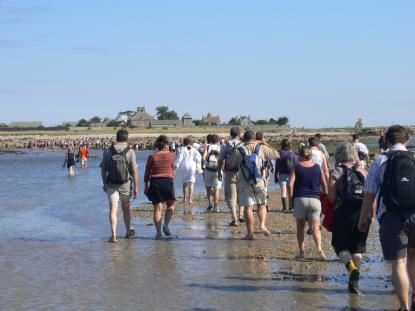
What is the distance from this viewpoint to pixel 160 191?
1318cm

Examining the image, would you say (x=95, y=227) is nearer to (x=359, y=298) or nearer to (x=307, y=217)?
(x=307, y=217)

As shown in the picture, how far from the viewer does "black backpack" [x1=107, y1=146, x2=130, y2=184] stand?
41.8 feet

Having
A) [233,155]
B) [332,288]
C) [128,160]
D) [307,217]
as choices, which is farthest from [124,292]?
[233,155]

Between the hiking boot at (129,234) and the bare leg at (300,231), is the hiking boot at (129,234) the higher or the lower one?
the lower one

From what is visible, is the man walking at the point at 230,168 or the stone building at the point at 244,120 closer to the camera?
the man walking at the point at 230,168

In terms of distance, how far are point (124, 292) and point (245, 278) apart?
1.62 m

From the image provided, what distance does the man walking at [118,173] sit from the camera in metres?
12.8

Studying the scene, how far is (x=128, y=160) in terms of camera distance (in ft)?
42.1

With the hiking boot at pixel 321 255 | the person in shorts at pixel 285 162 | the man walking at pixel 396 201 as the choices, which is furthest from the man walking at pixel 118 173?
the man walking at pixel 396 201

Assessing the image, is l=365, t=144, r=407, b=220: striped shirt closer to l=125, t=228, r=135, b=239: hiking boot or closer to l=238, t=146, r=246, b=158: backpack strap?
l=238, t=146, r=246, b=158: backpack strap

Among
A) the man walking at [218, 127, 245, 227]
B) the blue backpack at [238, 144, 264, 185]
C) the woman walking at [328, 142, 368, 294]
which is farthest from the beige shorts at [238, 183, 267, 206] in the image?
the woman walking at [328, 142, 368, 294]

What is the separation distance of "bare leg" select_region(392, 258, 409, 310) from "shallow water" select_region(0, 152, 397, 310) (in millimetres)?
784

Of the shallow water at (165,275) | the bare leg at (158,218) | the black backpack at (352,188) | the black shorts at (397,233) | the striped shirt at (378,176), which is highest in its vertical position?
the striped shirt at (378,176)

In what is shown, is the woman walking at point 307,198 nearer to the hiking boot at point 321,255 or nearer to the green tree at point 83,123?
the hiking boot at point 321,255
